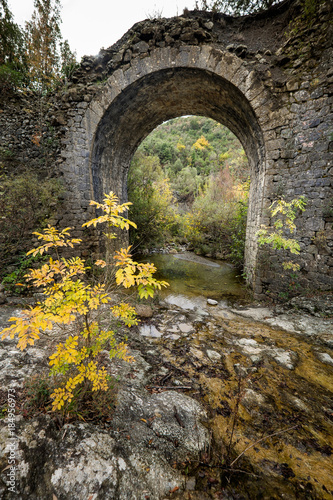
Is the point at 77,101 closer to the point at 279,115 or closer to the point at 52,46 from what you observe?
the point at 52,46

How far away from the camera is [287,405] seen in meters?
1.99

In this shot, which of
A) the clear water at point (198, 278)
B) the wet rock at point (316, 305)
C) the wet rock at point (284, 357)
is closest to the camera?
the wet rock at point (284, 357)

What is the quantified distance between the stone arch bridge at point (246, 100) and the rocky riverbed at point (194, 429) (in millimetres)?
2626

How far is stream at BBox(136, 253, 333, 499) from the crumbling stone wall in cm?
151

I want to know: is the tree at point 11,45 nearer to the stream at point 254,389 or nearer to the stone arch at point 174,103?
the stone arch at point 174,103

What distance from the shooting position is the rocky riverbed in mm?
1231

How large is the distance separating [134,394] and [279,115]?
583 centimetres

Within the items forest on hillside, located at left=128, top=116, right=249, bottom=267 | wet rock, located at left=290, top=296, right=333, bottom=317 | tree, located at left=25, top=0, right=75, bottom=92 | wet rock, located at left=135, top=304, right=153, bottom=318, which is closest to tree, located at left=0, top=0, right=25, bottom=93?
tree, located at left=25, top=0, right=75, bottom=92

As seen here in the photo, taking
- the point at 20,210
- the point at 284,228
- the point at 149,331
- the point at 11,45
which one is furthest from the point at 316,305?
the point at 11,45

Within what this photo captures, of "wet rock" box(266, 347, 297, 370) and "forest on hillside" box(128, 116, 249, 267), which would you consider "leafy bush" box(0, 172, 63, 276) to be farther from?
"wet rock" box(266, 347, 297, 370)

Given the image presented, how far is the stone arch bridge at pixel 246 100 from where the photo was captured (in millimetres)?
4035

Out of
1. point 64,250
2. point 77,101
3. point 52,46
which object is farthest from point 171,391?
point 52,46

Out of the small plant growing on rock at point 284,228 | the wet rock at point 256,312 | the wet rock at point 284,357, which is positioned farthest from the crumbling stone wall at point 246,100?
the wet rock at point 284,357

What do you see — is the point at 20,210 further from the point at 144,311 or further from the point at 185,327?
the point at 185,327
